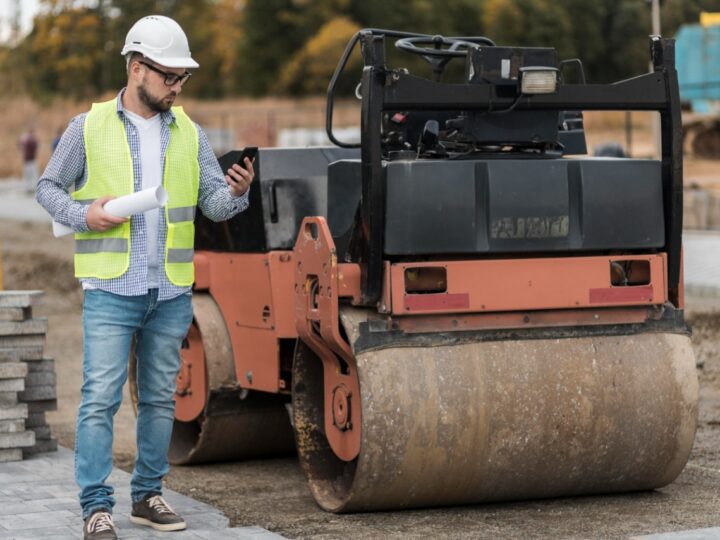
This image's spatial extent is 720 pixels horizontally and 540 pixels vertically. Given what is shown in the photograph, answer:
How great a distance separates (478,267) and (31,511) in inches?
83.5

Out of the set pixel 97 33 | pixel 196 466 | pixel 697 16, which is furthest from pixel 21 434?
pixel 97 33

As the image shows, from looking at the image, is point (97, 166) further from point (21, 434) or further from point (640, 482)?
point (640, 482)

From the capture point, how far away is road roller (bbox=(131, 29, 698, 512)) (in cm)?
590

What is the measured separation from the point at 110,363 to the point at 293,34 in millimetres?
67722

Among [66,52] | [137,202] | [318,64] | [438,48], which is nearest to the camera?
[137,202]

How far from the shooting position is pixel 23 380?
729 centimetres

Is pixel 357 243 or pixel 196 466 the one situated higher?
pixel 357 243

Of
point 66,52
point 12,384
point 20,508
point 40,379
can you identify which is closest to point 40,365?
point 40,379

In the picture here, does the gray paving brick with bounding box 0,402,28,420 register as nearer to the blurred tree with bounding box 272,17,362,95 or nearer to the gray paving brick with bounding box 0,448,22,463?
the gray paving brick with bounding box 0,448,22,463

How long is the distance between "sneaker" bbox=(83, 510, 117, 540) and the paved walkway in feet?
0.59

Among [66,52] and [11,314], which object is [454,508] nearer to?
[11,314]

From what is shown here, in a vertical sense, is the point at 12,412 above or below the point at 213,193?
below

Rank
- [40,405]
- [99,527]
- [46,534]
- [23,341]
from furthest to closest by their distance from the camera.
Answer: [40,405] < [23,341] < [46,534] < [99,527]

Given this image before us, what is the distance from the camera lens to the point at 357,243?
20.0ft
